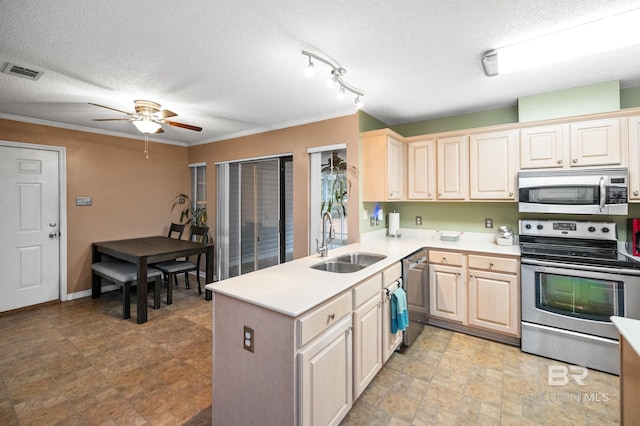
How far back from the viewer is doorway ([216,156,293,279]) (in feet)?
13.4

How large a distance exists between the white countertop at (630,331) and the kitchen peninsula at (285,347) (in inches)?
47.6

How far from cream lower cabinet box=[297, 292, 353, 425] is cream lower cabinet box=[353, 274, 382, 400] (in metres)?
0.06

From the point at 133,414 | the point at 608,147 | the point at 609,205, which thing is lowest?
the point at 133,414

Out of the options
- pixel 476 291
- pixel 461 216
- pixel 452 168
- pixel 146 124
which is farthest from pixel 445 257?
pixel 146 124

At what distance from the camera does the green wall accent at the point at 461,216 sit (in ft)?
9.55

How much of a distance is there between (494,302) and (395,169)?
172cm

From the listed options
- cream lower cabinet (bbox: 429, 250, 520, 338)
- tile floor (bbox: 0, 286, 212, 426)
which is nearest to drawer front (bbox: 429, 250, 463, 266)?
cream lower cabinet (bbox: 429, 250, 520, 338)

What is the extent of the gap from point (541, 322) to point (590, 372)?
0.45 m

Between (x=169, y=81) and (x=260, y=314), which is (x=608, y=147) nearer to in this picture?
(x=260, y=314)

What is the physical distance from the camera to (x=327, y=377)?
5.15ft

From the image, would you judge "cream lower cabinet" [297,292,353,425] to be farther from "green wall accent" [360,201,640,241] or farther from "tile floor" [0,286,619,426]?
"green wall accent" [360,201,640,241]

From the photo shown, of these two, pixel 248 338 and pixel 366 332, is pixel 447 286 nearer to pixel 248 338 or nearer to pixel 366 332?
pixel 366 332

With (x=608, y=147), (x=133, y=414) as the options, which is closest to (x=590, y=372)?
(x=608, y=147)

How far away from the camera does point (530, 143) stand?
286 centimetres
